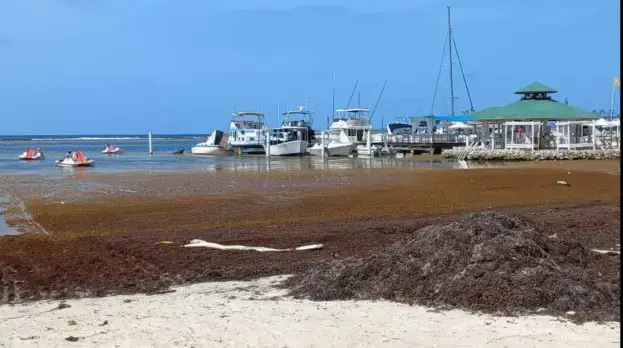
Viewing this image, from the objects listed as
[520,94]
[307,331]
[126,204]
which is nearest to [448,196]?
[126,204]

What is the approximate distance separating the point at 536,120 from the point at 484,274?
43635 mm

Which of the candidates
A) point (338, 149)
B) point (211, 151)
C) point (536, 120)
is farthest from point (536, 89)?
point (211, 151)

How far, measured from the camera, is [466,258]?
27.7ft

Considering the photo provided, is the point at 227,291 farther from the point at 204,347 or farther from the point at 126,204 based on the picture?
the point at 126,204

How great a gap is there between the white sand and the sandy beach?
20mm

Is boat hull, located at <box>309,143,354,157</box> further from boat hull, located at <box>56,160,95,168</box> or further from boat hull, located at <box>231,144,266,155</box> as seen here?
boat hull, located at <box>56,160,95,168</box>

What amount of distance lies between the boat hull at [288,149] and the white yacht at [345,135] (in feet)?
3.82

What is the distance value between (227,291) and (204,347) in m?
2.51

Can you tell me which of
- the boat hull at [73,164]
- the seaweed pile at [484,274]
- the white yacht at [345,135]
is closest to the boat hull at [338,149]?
the white yacht at [345,135]

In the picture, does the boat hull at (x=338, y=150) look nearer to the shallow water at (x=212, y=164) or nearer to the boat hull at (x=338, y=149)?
the boat hull at (x=338, y=149)

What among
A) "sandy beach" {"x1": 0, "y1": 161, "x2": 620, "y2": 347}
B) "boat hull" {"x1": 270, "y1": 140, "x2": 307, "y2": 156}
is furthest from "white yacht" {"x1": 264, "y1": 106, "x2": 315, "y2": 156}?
"sandy beach" {"x1": 0, "y1": 161, "x2": 620, "y2": 347}

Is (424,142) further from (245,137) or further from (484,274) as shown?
(484,274)

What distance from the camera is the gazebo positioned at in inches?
1892

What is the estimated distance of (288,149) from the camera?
6588 cm
